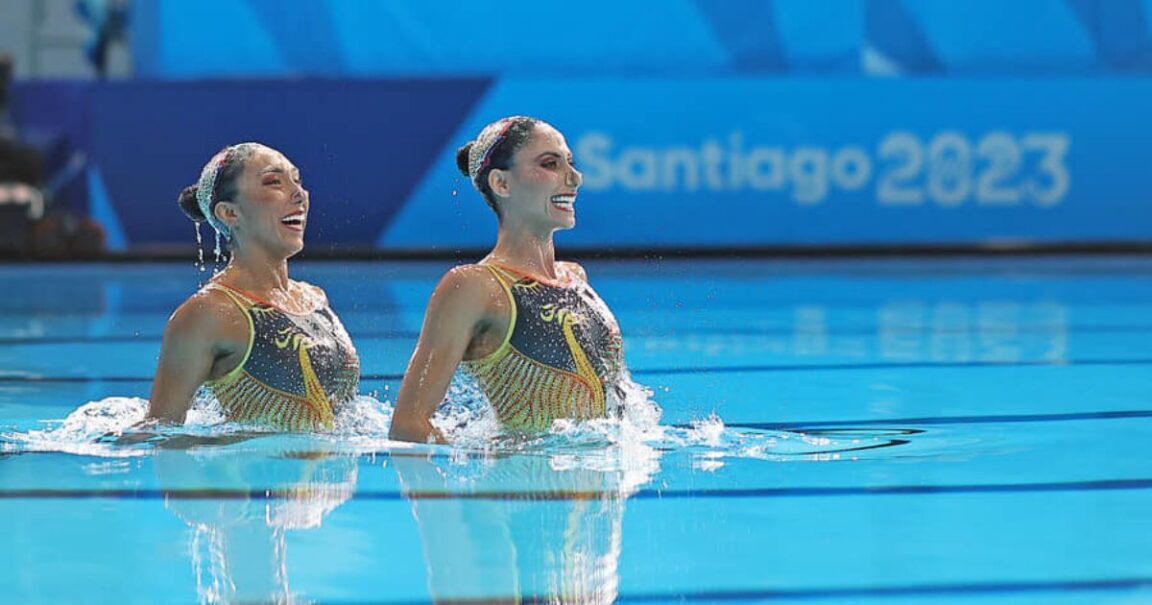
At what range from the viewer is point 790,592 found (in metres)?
2.54

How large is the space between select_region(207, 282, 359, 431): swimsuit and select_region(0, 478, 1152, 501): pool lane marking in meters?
0.62

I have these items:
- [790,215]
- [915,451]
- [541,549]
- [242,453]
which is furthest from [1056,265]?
[541,549]

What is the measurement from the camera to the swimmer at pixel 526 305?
380 centimetres

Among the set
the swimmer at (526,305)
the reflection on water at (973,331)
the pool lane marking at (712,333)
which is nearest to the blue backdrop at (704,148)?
the reflection on water at (973,331)

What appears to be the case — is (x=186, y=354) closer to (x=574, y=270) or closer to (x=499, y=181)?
(x=499, y=181)

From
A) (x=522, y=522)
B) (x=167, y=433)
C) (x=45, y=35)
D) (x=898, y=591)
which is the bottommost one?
(x=898, y=591)

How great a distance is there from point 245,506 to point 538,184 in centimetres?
102

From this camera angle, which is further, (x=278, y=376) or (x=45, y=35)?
(x=45, y=35)

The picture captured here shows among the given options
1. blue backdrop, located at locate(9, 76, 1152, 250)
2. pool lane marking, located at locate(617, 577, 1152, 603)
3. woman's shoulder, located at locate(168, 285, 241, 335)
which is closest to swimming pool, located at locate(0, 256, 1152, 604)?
pool lane marking, located at locate(617, 577, 1152, 603)

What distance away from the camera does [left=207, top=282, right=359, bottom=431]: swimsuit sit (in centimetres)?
399

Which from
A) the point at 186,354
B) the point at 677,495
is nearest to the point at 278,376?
the point at 186,354

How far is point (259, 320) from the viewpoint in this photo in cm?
399

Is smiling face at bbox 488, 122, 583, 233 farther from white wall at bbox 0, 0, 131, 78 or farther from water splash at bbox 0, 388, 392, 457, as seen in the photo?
white wall at bbox 0, 0, 131, 78

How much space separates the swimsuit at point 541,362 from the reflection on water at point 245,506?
1.19 feet
